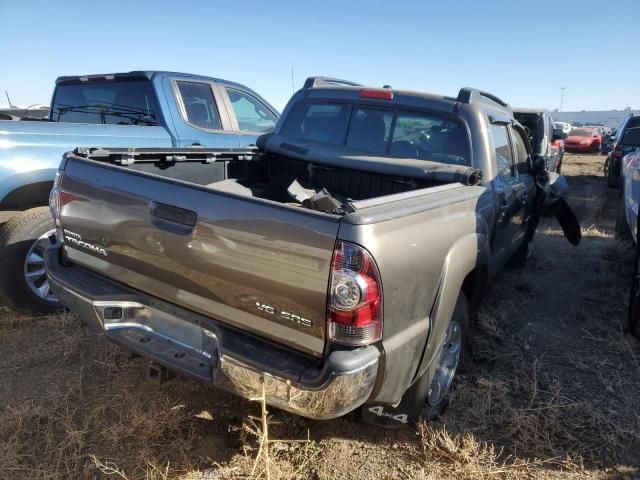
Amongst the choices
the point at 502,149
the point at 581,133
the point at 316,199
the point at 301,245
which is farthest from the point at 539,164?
the point at 581,133

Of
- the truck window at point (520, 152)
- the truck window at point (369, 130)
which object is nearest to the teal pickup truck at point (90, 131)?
the truck window at point (369, 130)

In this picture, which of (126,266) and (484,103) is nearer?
(126,266)

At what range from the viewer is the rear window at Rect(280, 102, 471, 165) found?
324 centimetres

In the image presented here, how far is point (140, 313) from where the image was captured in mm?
2311

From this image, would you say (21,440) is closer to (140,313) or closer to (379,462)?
(140,313)

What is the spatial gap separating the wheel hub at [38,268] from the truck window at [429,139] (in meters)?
2.87

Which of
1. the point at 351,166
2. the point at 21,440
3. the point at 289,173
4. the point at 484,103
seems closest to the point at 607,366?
the point at 484,103

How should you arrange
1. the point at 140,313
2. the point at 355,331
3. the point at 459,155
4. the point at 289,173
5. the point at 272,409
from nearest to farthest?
the point at 355,331 < the point at 140,313 < the point at 272,409 < the point at 459,155 < the point at 289,173

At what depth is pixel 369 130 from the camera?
3.55m

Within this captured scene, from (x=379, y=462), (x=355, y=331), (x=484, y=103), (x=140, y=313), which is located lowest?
(x=379, y=462)

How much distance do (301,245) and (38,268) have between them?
9.67 feet

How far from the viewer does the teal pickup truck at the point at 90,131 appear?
11.4ft

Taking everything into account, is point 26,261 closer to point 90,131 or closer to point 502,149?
A: point 90,131

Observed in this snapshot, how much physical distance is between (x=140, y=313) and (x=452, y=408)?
1.96 meters
